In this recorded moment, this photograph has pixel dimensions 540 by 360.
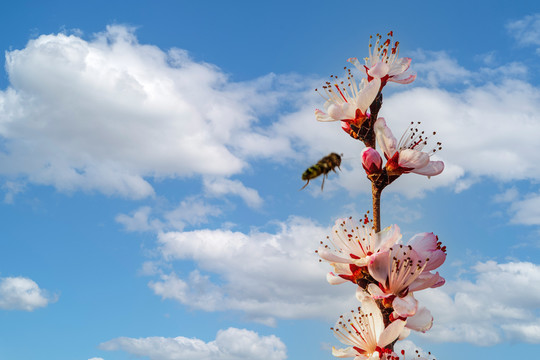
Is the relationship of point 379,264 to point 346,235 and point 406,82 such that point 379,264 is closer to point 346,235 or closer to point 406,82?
point 346,235

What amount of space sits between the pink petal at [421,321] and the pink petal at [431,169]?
4.87 feet

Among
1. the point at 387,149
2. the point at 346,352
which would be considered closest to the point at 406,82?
the point at 387,149

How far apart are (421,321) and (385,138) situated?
1960mm

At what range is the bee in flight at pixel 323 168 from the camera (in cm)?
740

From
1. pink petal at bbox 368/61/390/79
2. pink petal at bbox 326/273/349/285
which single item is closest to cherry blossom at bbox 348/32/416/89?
pink petal at bbox 368/61/390/79

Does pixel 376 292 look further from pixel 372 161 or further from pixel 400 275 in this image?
pixel 372 161

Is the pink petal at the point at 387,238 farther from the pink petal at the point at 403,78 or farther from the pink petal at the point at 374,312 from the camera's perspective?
the pink petal at the point at 403,78

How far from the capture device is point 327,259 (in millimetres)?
5914

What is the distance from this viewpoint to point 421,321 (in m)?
Answer: 5.68

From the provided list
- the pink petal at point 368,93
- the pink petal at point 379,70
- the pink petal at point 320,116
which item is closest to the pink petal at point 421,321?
the pink petal at point 368,93

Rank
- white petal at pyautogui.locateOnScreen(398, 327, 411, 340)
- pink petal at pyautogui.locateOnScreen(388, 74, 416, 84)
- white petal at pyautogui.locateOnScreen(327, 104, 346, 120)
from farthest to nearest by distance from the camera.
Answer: pink petal at pyautogui.locateOnScreen(388, 74, 416, 84)
white petal at pyautogui.locateOnScreen(327, 104, 346, 120)
white petal at pyautogui.locateOnScreen(398, 327, 411, 340)

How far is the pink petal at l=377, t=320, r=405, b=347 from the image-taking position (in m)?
5.42

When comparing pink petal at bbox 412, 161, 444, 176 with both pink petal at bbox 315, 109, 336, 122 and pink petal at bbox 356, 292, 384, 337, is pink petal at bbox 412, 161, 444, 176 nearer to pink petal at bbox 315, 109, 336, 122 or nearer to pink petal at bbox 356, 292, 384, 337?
pink petal at bbox 315, 109, 336, 122

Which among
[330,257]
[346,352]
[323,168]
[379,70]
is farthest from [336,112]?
[346,352]
